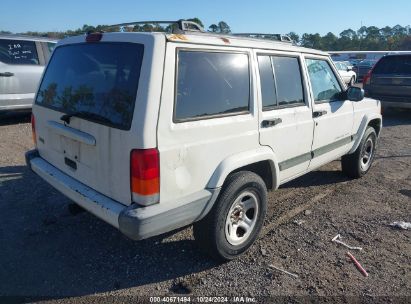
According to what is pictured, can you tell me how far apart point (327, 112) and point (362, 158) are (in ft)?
5.67

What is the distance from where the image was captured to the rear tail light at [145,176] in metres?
2.51

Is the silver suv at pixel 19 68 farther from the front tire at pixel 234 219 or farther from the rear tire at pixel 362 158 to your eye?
the rear tire at pixel 362 158

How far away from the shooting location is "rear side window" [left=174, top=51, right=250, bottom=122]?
2.73m

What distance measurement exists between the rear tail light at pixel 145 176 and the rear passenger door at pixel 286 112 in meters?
1.19

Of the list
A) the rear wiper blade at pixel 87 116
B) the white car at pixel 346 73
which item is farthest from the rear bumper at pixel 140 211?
the white car at pixel 346 73

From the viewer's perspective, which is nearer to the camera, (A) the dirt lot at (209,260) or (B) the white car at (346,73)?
(A) the dirt lot at (209,260)

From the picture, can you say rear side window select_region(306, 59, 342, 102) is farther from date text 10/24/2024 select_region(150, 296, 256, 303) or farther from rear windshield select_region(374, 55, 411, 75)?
rear windshield select_region(374, 55, 411, 75)

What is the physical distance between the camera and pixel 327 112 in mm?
4285

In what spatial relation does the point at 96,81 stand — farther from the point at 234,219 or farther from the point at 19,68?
the point at 19,68

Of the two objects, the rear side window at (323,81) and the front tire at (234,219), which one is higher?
the rear side window at (323,81)

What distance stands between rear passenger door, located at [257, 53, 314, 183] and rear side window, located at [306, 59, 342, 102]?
246 mm

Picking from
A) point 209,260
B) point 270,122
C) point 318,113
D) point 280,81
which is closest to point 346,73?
point 318,113

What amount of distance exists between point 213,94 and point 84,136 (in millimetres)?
1058

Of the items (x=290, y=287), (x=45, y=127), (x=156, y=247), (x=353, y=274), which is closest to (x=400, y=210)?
(x=353, y=274)
